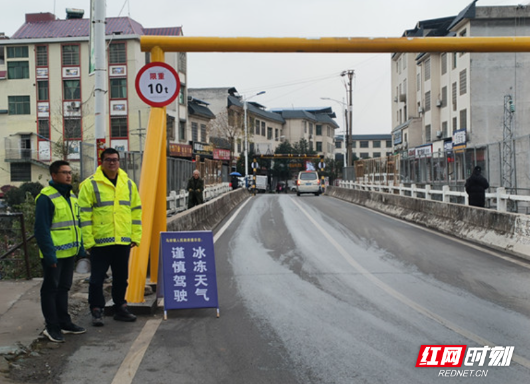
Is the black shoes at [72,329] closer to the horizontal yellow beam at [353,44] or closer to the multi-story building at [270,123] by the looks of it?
the horizontal yellow beam at [353,44]

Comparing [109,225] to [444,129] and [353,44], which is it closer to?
[353,44]

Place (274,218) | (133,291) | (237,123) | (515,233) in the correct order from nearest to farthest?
(133,291)
(515,233)
(274,218)
(237,123)

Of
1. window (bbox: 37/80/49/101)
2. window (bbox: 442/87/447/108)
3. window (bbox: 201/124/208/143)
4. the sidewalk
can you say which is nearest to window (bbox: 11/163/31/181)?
window (bbox: 37/80/49/101)

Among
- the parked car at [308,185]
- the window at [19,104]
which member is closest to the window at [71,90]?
the window at [19,104]

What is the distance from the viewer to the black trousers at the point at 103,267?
6969 millimetres

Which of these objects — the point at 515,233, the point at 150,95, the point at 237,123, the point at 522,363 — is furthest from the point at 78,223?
the point at 237,123

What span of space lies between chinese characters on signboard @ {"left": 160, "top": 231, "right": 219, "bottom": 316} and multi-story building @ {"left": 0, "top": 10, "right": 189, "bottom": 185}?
142 feet

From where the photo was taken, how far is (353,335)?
6242 mm

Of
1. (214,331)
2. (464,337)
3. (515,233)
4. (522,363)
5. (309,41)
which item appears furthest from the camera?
(515,233)

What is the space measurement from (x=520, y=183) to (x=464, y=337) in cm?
1425

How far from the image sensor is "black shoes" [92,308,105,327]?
22.6 feet

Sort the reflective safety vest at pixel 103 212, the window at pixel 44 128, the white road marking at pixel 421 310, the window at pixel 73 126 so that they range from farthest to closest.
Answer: the window at pixel 44 128 < the window at pixel 73 126 < the reflective safety vest at pixel 103 212 < the white road marking at pixel 421 310

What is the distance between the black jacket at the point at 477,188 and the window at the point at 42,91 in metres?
42.6

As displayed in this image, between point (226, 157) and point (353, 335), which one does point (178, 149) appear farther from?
point (353, 335)
